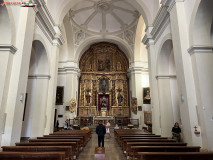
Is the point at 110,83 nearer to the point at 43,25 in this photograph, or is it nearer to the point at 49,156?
the point at 43,25

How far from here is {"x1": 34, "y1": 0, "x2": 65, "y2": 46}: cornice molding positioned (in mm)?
6816

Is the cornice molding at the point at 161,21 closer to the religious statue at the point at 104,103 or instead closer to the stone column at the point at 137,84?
the stone column at the point at 137,84

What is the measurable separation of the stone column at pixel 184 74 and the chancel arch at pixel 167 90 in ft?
6.15

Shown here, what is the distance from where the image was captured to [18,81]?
16.7 feet

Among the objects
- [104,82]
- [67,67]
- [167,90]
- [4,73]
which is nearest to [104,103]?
[104,82]

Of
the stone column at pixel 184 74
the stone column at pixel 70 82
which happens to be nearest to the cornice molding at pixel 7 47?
the stone column at pixel 184 74

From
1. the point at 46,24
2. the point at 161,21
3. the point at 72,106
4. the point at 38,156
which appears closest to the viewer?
the point at 38,156

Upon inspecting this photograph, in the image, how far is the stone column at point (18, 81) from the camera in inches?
187

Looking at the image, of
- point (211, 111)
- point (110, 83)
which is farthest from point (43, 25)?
point (110, 83)

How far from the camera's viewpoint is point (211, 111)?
178 inches

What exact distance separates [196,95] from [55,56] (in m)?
7.04

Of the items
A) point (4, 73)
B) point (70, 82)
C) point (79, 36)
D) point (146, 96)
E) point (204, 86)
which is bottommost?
point (204, 86)

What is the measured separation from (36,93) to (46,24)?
134 inches

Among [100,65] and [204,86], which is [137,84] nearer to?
[100,65]
